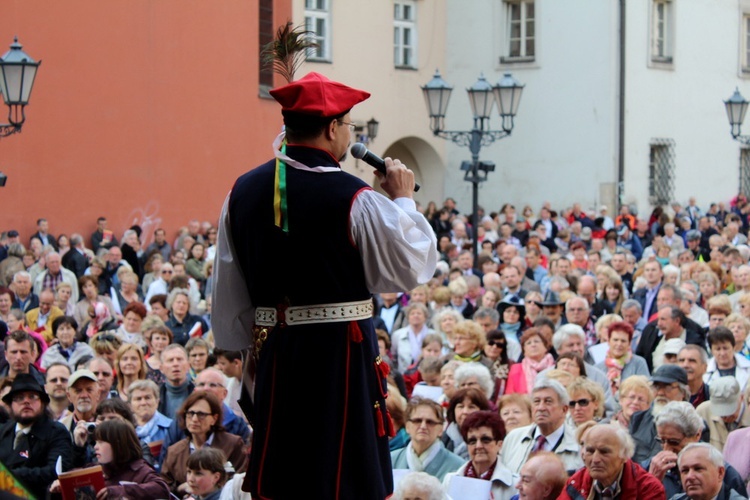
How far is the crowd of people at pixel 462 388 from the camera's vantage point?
702 cm

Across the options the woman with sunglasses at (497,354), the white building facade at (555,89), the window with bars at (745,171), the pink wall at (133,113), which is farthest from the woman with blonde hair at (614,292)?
the window with bars at (745,171)

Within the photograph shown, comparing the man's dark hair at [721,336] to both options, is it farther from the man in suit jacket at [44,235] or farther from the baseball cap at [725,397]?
the man in suit jacket at [44,235]

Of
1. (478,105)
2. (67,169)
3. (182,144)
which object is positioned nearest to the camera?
(478,105)

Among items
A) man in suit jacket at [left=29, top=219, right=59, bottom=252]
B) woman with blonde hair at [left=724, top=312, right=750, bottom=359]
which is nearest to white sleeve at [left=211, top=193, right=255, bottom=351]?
woman with blonde hair at [left=724, top=312, right=750, bottom=359]

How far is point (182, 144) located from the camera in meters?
23.4

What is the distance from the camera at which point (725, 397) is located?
27.8 ft

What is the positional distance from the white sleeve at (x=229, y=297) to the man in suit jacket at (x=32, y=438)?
3.29 m

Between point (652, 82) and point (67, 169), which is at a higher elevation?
point (652, 82)

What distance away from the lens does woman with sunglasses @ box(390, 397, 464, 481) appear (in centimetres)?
766

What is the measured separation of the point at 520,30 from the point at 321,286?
26.9 m

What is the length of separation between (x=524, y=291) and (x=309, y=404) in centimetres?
1063

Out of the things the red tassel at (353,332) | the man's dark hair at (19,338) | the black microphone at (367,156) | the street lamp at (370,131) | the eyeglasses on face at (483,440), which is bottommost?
the eyeglasses on face at (483,440)

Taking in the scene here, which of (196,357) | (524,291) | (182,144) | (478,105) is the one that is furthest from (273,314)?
(182,144)

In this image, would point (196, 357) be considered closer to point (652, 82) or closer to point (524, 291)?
point (524, 291)
